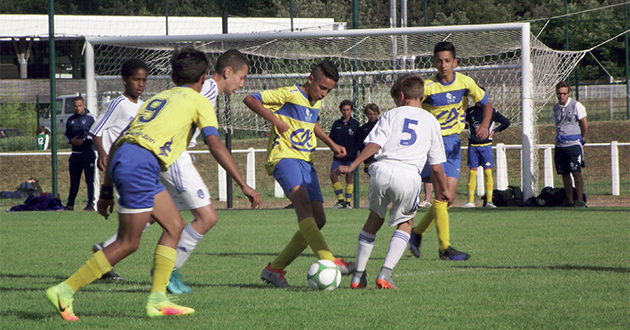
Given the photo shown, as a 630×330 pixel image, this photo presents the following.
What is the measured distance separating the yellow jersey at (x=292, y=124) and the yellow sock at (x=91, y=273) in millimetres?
1920

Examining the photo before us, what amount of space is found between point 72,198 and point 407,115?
10.1 metres

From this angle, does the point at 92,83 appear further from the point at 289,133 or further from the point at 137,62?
the point at 289,133

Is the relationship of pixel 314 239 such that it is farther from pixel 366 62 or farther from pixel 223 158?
pixel 366 62

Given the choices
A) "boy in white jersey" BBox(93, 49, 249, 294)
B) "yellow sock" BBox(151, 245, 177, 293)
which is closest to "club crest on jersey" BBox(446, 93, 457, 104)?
"boy in white jersey" BBox(93, 49, 249, 294)

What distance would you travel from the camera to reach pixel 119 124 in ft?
20.5

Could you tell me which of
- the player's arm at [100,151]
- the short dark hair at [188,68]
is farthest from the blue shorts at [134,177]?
the player's arm at [100,151]

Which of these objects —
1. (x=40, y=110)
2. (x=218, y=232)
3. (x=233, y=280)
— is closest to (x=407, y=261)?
(x=233, y=280)

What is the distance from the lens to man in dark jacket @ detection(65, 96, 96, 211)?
1288 cm

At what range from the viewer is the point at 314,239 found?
5.45m

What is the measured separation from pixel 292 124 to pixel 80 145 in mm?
8335

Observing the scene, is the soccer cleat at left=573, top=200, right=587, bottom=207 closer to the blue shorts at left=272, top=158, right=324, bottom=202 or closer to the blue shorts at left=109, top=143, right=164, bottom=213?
the blue shorts at left=272, top=158, right=324, bottom=202

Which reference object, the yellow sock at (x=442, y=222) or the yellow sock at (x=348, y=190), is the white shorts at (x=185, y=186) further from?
the yellow sock at (x=348, y=190)

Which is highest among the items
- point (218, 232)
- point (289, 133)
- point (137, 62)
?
point (137, 62)

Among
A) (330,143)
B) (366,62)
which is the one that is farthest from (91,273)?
(366,62)
